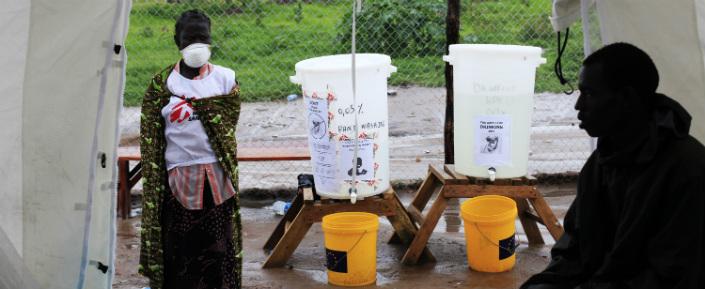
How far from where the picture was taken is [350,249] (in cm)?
626

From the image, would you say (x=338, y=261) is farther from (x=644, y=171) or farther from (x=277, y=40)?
(x=277, y=40)

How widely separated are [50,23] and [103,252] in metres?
1.22

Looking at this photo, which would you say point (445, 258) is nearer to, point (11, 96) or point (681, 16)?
point (681, 16)

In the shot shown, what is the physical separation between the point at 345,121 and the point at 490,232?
1184 millimetres

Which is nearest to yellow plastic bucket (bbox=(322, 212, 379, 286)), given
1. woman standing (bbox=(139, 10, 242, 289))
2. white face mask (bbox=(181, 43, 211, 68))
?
woman standing (bbox=(139, 10, 242, 289))

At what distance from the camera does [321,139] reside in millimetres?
6391

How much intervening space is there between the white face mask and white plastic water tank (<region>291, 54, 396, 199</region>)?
0.95 meters

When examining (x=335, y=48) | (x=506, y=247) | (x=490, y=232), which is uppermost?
(x=335, y=48)

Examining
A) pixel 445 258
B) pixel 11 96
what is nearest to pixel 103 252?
→ pixel 11 96

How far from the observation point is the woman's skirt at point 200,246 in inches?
223

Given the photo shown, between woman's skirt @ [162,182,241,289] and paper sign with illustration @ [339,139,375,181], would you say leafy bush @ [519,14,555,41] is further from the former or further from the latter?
woman's skirt @ [162,182,241,289]

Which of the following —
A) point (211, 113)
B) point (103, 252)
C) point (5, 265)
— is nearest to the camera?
point (5, 265)

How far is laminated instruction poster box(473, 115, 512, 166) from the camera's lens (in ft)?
21.2

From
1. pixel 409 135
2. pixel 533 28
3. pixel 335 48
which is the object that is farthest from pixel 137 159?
pixel 533 28
